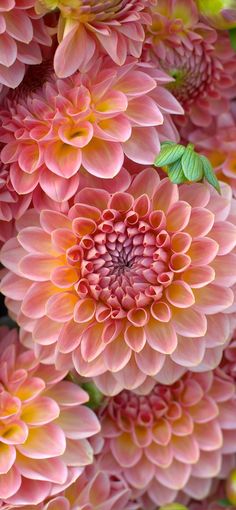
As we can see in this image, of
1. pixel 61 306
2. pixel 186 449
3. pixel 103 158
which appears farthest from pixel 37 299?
pixel 186 449

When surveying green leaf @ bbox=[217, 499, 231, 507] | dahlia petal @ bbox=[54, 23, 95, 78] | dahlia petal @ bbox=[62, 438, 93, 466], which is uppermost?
dahlia petal @ bbox=[54, 23, 95, 78]

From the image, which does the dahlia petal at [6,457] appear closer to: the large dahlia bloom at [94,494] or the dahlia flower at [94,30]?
the large dahlia bloom at [94,494]

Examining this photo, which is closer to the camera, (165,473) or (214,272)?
(214,272)

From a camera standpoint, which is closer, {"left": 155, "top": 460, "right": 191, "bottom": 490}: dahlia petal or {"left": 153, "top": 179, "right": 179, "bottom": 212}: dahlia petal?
{"left": 153, "top": 179, "right": 179, "bottom": 212}: dahlia petal

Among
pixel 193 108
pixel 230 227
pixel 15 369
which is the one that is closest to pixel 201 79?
pixel 193 108

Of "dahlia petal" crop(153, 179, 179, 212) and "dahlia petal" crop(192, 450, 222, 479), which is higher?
"dahlia petal" crop(153, 179, 179, 212)

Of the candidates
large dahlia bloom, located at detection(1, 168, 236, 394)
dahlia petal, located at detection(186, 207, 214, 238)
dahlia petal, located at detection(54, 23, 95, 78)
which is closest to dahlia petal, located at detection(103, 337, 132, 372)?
large dahlia bloom, located at detection(1, 168, 236, 394)

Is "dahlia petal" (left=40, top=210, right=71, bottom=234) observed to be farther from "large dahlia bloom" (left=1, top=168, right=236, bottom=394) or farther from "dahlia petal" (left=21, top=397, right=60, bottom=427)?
"dahlia petal" (left=21, top=397, right=60, bottom=427)

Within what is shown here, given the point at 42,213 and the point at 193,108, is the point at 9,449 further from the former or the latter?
the point at 193,108
